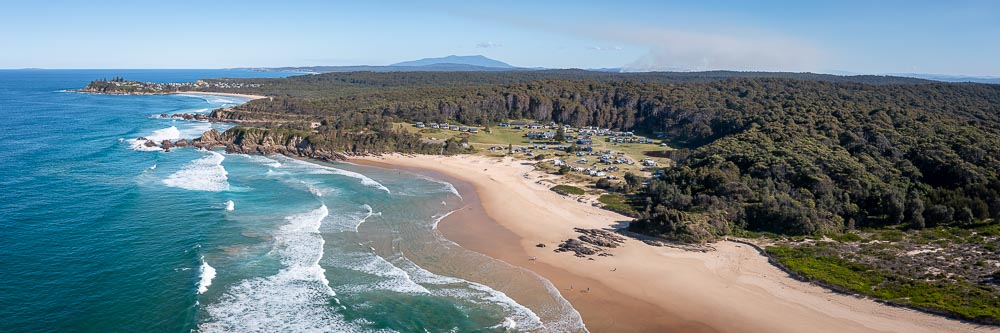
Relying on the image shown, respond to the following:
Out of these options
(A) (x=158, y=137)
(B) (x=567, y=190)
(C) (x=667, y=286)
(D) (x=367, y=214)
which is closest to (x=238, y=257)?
(D) (x=367, y=214)

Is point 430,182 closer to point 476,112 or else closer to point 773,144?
point 773,144

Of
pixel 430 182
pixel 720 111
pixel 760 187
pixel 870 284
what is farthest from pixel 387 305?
pixel 720 111

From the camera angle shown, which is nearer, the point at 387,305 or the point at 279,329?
the point at 279,329

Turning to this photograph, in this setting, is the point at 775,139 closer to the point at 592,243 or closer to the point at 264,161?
the point at 592,243

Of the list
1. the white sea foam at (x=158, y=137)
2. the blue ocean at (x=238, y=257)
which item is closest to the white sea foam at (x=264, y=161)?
the blue ocean at (x=238, y=257)

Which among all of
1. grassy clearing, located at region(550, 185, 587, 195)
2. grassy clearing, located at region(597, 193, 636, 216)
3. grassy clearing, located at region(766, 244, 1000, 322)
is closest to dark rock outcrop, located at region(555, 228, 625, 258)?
grassy clearing, located at region(597, 193, 636, 216)
